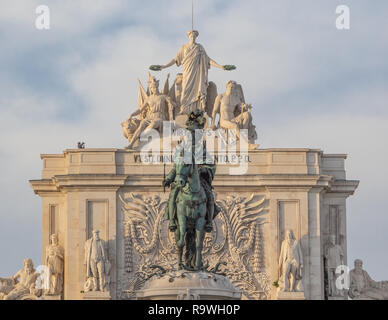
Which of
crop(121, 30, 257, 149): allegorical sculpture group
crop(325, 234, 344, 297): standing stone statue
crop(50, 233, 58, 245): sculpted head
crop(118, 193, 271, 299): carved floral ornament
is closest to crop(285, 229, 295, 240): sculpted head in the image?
crop(118, 193, 271, 299): carved floral ornament

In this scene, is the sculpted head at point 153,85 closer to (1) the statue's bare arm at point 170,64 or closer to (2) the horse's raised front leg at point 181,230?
(1) the statue's bare arm at point 170,64

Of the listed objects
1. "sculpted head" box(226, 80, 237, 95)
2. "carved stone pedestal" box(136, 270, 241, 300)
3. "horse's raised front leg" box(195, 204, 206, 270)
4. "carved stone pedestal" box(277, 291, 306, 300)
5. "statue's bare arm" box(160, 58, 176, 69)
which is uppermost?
"statue's bare arm" box(160, 58, 176, 69)

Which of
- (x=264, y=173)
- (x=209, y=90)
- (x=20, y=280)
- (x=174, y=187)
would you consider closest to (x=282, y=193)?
(x=264, y=173)

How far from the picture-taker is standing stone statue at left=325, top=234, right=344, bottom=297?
62.7 metres

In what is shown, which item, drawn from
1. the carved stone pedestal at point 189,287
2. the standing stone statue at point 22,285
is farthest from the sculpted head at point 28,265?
the carved stone pedestal at point 189,287

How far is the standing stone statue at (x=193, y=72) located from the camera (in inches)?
2549

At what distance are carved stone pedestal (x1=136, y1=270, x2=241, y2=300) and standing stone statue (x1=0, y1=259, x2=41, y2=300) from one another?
1857cm

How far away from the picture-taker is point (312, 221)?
62562mm

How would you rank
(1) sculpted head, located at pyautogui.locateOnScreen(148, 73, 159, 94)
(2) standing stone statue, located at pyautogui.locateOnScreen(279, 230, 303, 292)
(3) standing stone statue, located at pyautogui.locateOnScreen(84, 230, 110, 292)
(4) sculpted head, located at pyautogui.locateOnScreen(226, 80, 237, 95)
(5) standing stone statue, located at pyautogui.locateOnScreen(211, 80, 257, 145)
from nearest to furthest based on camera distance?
1. (3) standing stone statue, located at pyautogui.locateOnScreen(84, 230, 110, 292)
2. (2) standing stone statue, located at pyautogui.locateOnScreen(279, 230, 303, 292)
3. (5) standing stone statue, located at pyautogui.locateOnScreen(211, 80, 257, 145)
4. (4) sculpted head, located at pyautogui.locateOnScreen(226, 80, 237, 95)
5. (1) sculpted head, located at pyautogui.locateOnScreen(148, 73, 159, 94)

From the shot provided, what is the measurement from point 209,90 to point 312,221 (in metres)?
6.41

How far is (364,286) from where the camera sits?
63156mm

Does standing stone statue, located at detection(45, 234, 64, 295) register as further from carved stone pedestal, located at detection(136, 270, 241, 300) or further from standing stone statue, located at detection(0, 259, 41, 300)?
carved stone pedestal, located at detection(136, 270, 241, 300)

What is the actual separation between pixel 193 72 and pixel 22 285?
9.62 metres
